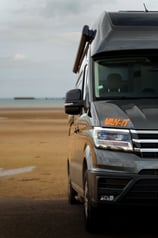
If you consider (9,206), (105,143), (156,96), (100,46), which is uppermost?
(100,46)

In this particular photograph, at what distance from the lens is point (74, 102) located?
9.26 meters

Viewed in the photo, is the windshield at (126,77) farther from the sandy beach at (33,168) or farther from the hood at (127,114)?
the sandy beach at (33,168)

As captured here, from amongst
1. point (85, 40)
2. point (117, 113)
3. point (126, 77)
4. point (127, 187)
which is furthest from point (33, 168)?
point (127, 187)

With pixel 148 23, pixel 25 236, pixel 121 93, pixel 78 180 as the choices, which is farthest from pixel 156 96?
pixel 25 236

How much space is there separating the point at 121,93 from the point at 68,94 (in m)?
0.88

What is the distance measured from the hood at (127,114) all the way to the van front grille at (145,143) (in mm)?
69

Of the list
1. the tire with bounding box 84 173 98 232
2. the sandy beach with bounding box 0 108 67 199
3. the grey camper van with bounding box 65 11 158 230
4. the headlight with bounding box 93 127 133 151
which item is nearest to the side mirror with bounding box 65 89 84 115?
the grey camper van with bounding box 65 11 158 230

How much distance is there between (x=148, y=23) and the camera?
356 inches

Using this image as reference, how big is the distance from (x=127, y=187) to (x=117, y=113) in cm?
91

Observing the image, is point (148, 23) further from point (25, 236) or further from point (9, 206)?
point (9, 206)

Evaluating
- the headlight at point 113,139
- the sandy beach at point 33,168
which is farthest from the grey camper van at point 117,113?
the sandy beach at point 33,168

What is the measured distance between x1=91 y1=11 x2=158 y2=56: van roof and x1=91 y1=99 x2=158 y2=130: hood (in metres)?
0.80

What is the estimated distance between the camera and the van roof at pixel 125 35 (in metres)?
8.85

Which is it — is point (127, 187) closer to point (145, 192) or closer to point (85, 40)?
point (145, 192)
